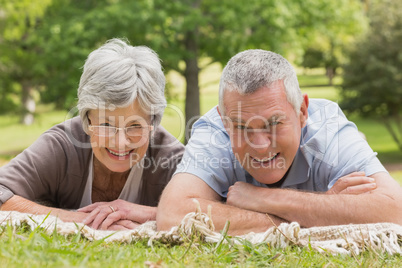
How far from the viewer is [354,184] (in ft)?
12.0

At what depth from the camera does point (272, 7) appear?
17.0 m

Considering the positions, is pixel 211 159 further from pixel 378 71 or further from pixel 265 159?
pixel 378 71

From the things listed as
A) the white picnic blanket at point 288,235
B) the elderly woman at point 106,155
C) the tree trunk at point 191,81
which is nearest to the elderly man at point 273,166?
the white picnic blanket at point 288,235

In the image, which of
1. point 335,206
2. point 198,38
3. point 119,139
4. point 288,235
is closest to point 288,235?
point 288,235

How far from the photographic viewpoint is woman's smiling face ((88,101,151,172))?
4.07m

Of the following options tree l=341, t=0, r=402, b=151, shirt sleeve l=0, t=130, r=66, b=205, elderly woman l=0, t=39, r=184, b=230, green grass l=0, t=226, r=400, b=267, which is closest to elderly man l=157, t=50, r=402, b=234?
green grass l=0, t=226, r=400, b=267

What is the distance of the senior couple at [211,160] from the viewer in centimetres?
359

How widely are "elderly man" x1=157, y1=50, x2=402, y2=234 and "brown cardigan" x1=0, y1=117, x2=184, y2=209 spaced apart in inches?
21.7

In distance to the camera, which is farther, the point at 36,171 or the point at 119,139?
the point at 36,171

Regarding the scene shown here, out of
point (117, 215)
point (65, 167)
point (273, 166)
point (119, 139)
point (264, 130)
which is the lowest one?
point (117, 215)

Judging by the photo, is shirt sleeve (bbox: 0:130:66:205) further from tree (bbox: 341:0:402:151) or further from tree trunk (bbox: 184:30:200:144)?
tree (bbox: 341:0:402:151)

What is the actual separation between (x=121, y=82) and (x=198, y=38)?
14.7m

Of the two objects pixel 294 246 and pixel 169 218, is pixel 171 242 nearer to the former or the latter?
pixel 169 218

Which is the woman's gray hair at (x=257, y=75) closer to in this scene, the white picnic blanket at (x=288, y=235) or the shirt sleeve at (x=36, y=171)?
the white picnic blanket at (x=288, y=235)
